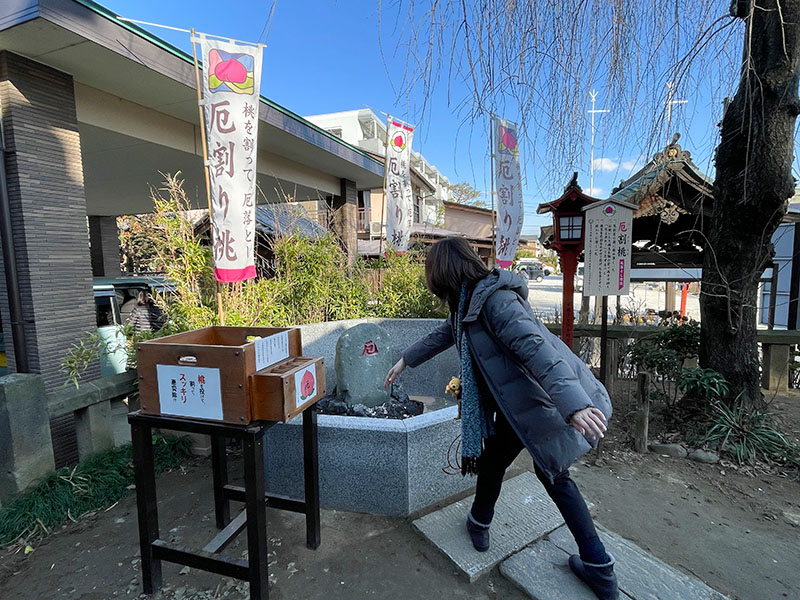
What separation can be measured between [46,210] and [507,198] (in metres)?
4.62

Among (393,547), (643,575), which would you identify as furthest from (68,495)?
(643,575)

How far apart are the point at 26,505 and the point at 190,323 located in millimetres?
1535

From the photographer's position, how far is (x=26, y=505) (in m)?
2.59

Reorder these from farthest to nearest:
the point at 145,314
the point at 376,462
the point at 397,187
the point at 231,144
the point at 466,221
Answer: the point at 466,221 < the point at 397,187 < the point at 145,314 < the point at 231,144 < the point at 376,462

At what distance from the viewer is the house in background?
10.0m

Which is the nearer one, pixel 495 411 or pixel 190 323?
pixel 495 411

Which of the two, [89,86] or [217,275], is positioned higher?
[89,86]

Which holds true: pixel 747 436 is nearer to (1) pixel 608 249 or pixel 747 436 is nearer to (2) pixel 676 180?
(1) pixel 608 249

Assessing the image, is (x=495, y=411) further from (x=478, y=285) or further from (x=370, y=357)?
(x=370, y=357)

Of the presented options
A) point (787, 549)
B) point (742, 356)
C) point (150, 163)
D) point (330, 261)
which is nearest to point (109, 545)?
point (330, 261)

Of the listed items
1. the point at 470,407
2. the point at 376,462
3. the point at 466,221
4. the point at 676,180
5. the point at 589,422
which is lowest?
the point at 376,462

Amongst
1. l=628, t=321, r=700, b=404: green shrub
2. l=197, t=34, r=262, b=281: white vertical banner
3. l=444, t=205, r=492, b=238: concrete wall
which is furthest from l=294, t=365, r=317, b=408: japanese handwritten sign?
l=444, t=205, r=492, b=238: concrete wall

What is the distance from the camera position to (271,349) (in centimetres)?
208

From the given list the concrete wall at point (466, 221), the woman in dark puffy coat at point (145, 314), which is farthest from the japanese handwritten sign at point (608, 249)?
the concrete wall at point (466, 221)
